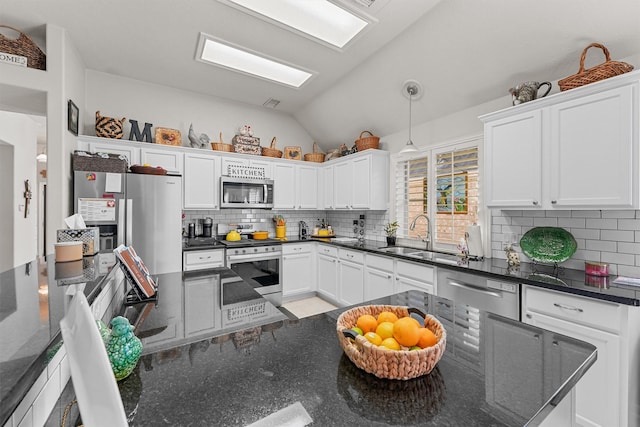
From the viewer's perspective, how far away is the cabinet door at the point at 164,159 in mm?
3500

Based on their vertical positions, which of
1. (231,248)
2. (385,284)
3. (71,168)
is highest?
(71,168)

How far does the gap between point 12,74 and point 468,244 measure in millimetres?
4475

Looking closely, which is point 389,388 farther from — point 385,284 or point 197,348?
point 385,284

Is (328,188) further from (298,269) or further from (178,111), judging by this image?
(178,111)

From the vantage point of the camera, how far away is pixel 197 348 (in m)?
0.94

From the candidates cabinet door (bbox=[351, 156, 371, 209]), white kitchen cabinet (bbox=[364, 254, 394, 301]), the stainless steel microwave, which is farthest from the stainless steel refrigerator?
cabinet door (bbox=[351, 156, 371, 209])

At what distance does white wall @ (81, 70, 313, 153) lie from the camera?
352cm

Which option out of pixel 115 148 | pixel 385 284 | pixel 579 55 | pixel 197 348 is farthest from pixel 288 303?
pixel 579 55

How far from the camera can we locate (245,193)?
13.5 ft

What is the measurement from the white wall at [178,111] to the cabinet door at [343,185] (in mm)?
1170

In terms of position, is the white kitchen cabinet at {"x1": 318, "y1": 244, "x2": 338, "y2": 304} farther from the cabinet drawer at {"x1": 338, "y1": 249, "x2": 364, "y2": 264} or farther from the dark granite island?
the dark granite island

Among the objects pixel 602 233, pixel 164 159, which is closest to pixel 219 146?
pixel 164 159

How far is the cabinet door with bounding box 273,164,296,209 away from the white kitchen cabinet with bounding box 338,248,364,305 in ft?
4.02

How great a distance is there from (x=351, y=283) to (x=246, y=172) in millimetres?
2234
